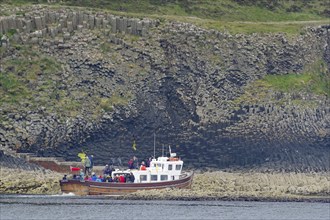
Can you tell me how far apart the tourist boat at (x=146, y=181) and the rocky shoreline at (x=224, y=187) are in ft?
2.32

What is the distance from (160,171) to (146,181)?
150 cm

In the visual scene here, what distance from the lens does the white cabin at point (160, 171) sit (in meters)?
163

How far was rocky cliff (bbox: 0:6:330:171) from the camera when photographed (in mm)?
171500

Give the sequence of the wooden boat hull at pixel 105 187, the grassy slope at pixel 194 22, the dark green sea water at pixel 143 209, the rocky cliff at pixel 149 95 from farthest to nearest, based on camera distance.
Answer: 1. the grassy slope at pixel 194 22
2. the rocky cliff at pixel 149 95
3. the wooden boat hull at pixel 105 187
4. the dark green sea water at pixel 143 209

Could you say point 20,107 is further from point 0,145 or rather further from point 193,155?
point 193,155

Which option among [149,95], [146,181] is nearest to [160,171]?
[146,181]

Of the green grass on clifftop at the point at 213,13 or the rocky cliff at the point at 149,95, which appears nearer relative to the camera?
the rocky cliff at the point at 149,95

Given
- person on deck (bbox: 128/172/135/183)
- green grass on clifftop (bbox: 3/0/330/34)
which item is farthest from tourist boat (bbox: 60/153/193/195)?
green grass on clifftop (bbox: 3/0/330/34)

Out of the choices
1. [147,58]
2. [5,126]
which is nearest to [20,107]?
[5,126]

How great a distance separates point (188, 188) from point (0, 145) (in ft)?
49.7

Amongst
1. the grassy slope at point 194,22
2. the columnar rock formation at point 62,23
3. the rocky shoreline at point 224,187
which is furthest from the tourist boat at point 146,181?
the columnar rock formation at point 62,23

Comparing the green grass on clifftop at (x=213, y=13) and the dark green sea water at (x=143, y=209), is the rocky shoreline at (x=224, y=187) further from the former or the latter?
the green grass on clifftop at (x=213, y=13)

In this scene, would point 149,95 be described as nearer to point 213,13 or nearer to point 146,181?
point 146,181

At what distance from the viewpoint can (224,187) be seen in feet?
541
